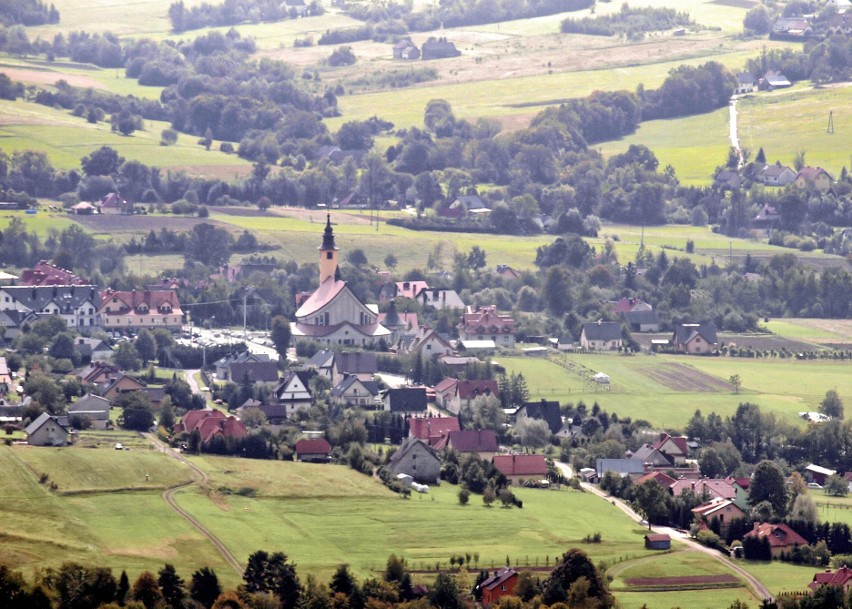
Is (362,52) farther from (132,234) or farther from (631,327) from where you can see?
(631,327)

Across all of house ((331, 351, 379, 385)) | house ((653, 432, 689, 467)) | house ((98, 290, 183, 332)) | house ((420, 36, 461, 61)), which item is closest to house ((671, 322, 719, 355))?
house ((331, 351, 379, 385))

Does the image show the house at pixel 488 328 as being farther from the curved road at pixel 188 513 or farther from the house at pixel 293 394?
the curved road at pixel 188 513

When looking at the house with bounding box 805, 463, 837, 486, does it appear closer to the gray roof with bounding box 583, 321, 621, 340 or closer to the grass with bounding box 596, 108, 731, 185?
the gray roof with bounding box 583, 321, 621, 340

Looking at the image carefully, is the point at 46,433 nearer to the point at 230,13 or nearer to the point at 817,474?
the point at 817,474

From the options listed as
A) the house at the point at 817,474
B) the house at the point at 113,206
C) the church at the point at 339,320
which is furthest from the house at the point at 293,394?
the house at the point at 113,206

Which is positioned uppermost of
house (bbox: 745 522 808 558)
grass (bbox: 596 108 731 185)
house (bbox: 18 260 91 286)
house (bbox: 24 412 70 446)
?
grass (bbox: 596 108 731 185)

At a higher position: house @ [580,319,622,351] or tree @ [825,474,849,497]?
house @ [580,319,622,351]

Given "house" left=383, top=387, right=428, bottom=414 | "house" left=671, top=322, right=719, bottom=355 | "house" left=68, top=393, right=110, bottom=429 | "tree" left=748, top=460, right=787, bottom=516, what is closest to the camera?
"tree" left=748, top=460, right=787, bottom=516
